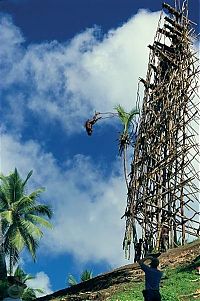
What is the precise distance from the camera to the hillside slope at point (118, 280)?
14.5 meters

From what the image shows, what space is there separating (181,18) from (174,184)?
20.4 ft

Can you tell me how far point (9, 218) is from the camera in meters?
25.8

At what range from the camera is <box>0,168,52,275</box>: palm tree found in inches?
1014

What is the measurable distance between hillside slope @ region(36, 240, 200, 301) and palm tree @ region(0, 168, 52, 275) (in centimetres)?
853

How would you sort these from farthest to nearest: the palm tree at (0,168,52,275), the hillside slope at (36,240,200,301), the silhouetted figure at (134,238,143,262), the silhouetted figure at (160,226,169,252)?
the palm tree at (0,168,52,275)
the silhouetted figure at (134,238,143,262)
the silhouetted figure at (160,226,169,252)
the hillside slope at (36,240,200,301)

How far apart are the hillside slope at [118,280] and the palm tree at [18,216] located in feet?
28.0

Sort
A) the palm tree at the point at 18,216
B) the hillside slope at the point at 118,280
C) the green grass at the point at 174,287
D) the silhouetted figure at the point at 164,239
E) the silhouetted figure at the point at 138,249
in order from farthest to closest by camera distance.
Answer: the palm tree at the point at 18,216 → the silhouetted figure at the point at 138,249 → the silhouetted figure at the point at 164,239 → the hillside slope at the point at 118,280 → the green grass at the point at 174,287

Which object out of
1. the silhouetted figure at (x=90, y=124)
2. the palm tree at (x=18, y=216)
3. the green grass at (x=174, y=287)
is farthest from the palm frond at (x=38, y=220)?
the green grass at (x=174, y=287)

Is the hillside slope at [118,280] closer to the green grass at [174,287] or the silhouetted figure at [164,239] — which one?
the green grass at [174,287]

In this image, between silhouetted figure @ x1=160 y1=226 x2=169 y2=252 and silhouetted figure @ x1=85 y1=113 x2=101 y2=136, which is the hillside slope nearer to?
silhouetted figure @ x1=160 y1=226 x2=169 y2=252

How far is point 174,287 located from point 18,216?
14613 mm

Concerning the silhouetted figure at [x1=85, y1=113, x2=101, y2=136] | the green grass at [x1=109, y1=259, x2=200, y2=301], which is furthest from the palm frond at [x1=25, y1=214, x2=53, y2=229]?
the green grass at [x1=109, y1=259, x2=200, y2=301]

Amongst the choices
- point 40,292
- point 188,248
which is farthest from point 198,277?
point 40,292

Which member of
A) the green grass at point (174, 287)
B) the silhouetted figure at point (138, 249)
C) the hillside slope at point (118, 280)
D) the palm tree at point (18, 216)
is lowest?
the green grass at point (174, 287)
